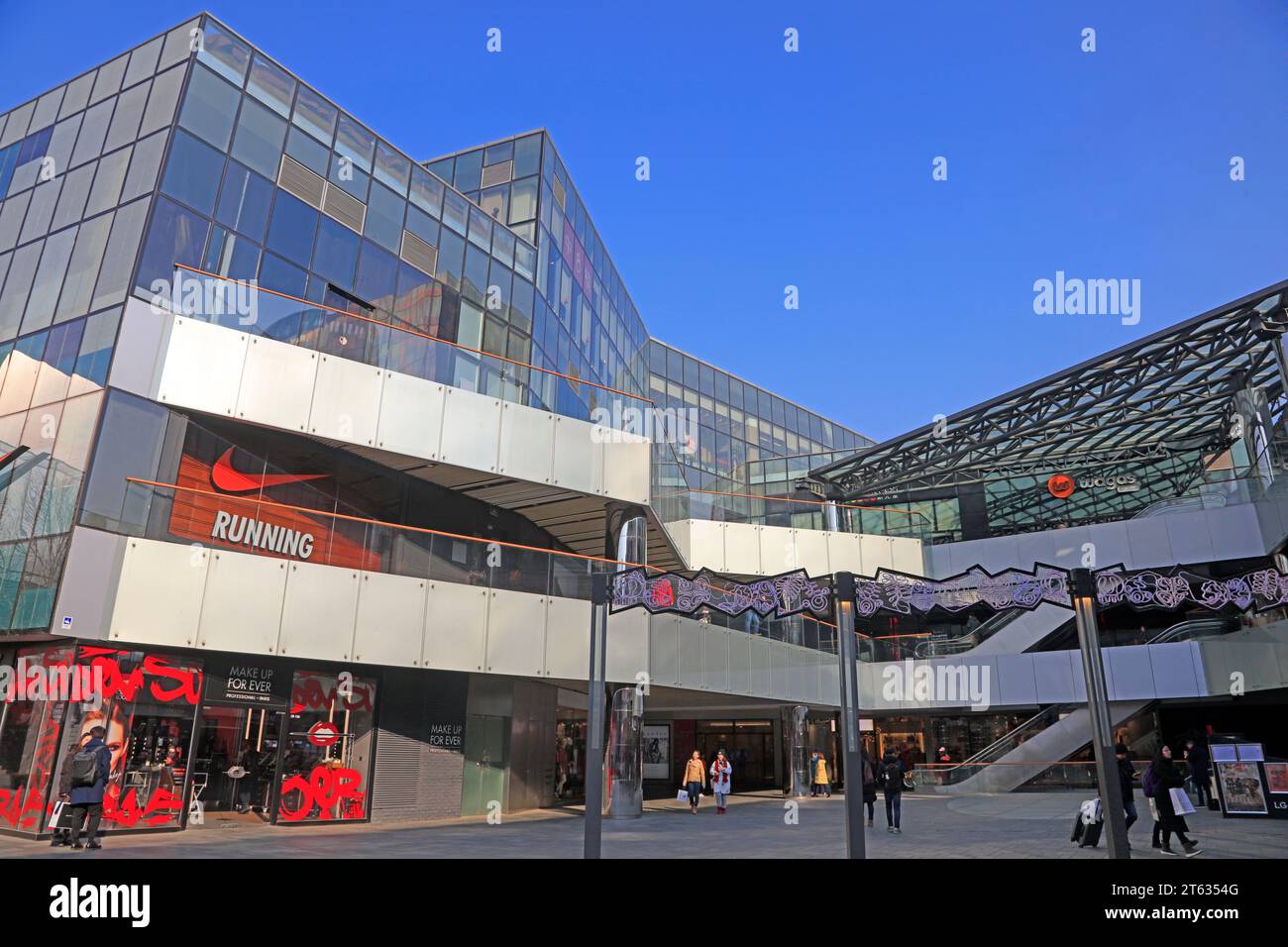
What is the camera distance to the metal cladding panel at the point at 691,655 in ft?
71.6

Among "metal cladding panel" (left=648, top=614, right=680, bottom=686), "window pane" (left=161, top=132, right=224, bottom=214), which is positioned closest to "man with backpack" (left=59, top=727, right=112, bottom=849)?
"window pane" (left=161, top=132, right=224, bottom=214)

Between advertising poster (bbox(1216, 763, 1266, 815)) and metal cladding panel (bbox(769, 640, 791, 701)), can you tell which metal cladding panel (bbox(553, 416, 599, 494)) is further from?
advertising poster (bbox(1216, 763, 1266, 815))

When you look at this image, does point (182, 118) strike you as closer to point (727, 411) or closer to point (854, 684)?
point (854, 684)

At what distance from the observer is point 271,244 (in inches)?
777

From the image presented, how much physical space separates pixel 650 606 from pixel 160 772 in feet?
30.9

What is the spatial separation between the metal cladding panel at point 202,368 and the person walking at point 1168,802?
56.1ft

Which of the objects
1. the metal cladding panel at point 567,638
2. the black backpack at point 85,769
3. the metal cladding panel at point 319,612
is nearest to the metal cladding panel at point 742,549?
the metal cladding panel at point 567,638

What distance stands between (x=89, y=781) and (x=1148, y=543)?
36.5 m

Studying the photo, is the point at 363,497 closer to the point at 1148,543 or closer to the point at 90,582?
the point at 90,582

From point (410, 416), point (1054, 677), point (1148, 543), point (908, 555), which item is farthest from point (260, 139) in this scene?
point (1148, 543)

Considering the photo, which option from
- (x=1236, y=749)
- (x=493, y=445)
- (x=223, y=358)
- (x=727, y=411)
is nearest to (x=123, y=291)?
(x=223, y=358)

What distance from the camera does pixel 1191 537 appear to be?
32.9 m

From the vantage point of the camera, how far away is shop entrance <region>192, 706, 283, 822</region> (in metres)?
15.8
